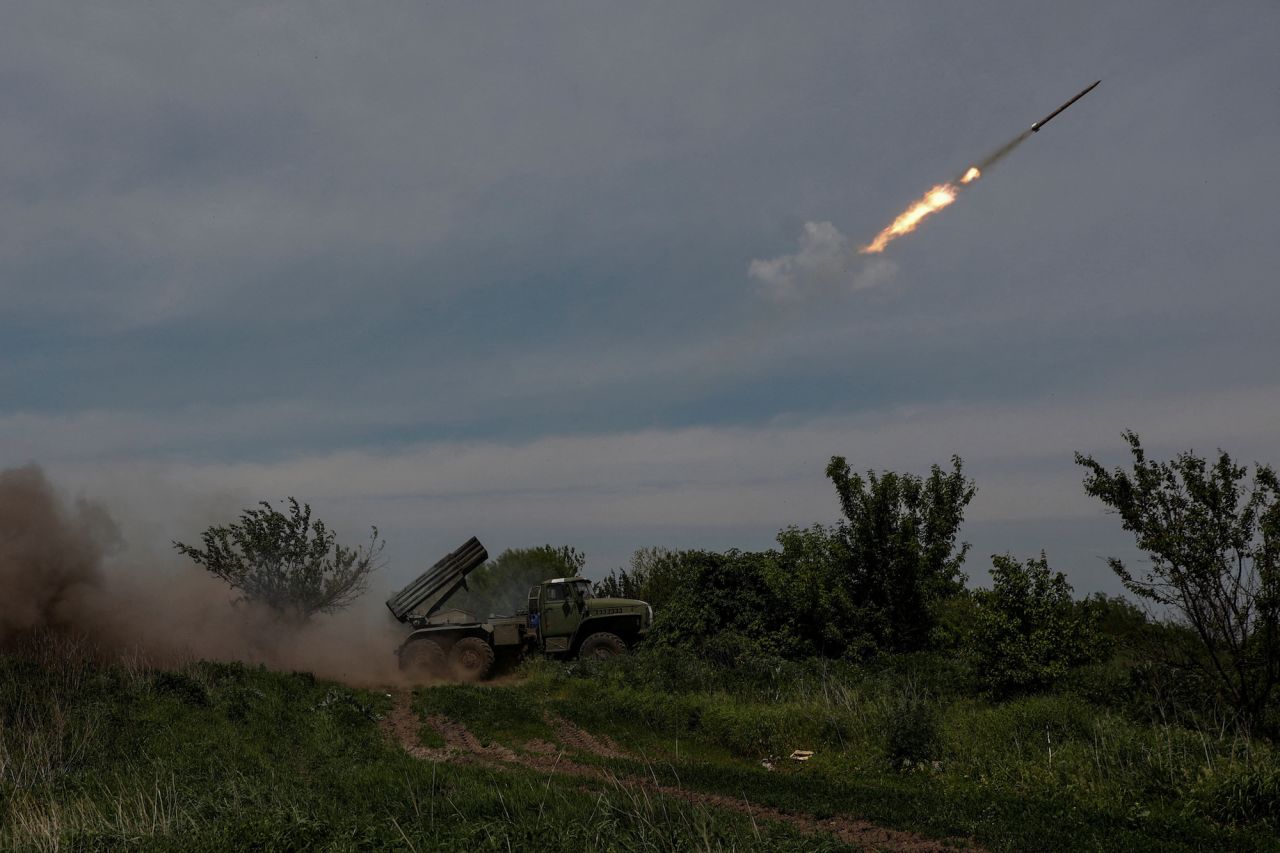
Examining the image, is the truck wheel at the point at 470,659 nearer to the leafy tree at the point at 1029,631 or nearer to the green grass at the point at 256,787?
the green grass at the point at 256,787

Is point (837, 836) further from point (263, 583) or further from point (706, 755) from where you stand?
point (263, 583)

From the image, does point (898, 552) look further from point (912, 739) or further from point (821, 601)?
point (912, 739)

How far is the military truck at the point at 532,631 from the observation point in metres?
30.1

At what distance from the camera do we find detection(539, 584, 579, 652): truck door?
3016cm

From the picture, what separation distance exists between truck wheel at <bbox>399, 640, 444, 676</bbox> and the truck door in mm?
3471

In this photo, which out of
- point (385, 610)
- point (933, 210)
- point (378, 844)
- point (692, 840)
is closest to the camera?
point (692, 840)

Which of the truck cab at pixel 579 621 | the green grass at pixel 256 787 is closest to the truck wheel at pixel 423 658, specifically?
the truck cab at pixel 579 621

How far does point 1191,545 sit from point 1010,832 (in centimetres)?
712

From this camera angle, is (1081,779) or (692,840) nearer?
(692,840)

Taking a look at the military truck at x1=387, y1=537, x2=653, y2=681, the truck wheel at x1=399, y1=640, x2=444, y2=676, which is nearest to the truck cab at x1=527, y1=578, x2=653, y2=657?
the military truck at x1=387, y1=537, x2=653, y2=681

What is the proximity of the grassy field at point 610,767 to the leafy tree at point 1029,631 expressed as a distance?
0.92 m

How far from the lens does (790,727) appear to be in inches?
722

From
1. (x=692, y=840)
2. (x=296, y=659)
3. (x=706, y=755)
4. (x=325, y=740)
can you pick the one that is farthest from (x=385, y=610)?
(x=692, y=840)

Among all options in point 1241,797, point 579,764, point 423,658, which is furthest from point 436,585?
point 1241,797
